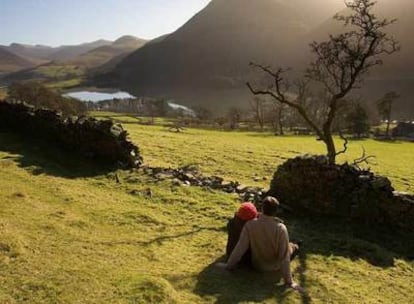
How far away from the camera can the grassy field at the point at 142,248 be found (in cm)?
956

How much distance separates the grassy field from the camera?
956cm

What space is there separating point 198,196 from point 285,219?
11.5 ft

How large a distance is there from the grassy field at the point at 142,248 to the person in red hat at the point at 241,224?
527 millimetres

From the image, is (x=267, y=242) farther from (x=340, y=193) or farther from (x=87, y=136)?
(x=87, y=136)

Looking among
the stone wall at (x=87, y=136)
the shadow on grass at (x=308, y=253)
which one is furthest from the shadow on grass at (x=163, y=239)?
the stone wall at (x=87, y=136)

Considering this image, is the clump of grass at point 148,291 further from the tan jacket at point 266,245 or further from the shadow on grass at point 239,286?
the tan jacket at point 266,245

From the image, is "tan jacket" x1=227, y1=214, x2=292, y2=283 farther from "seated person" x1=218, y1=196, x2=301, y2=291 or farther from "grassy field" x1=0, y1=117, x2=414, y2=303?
"grassy field" x1=0, y1=117, x2=414, y2=303

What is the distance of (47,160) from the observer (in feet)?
69.6

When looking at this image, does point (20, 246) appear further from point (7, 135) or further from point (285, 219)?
point (7, 135)

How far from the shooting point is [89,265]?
1048cm

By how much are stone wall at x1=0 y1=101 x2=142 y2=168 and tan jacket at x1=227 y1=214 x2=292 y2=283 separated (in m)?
11.4

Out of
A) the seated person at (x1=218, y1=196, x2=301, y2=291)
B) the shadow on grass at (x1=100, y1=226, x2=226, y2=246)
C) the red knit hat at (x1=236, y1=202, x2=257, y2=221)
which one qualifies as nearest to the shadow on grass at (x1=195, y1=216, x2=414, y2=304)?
the seated person at (x1=218, y1=196, x2=301, y2=291)

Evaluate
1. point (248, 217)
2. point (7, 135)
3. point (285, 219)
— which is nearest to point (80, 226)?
point (248, 217)

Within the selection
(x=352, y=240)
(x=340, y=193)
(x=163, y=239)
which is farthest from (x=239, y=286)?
(x=340, y=193)
